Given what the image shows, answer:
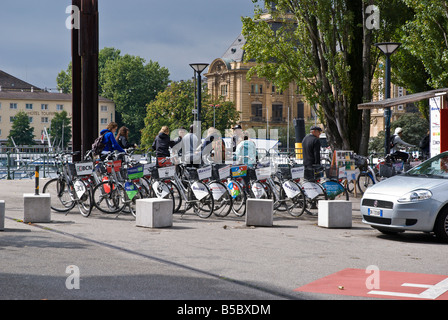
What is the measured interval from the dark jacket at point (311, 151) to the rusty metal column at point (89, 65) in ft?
22.6

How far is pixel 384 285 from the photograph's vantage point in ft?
24.0

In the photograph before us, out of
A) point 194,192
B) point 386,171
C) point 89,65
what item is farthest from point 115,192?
point 386,171

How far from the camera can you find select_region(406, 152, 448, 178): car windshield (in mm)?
11555

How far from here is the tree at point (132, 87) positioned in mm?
109750

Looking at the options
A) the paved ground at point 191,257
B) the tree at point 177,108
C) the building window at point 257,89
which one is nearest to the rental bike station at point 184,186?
the paved ground at point 191,257

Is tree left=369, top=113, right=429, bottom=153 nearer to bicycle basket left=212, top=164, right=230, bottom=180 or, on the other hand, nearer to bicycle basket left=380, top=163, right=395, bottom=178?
bicycle basket left=380, top=163, right=395, bottom=178

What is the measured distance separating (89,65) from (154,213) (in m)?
8.56

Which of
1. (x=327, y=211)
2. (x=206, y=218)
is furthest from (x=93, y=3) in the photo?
(x=327, y=211)

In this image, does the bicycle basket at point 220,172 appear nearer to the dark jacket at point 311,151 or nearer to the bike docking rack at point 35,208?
the dark jacket at point 311,151

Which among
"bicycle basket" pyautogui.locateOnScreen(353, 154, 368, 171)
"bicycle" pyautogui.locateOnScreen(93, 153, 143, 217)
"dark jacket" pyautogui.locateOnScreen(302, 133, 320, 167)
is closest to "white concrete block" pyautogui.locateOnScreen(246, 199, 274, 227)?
"bicycle" pyautogui.locateOnScreen(93, 153, 143, 217)

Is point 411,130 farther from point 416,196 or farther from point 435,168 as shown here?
point 416,196

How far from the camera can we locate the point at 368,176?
19672mm

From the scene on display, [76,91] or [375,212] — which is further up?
[76,91]
